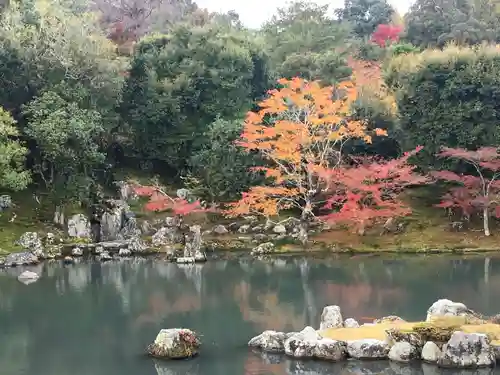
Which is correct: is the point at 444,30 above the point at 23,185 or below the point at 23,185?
above

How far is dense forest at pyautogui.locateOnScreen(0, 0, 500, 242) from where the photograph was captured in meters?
27.5

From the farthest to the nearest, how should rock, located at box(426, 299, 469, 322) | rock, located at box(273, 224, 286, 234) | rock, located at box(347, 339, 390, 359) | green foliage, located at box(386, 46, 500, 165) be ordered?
green foliage, located at box(386, 46, 500, 165), rock, located at box(273, 224, 286, 234), rock, located at box(426, 299, 469, 322), rock, located at box(347, 339, 390, 359)

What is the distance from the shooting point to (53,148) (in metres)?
27.5

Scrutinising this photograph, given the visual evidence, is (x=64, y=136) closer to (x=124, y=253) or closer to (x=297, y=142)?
(x=124, y=253)

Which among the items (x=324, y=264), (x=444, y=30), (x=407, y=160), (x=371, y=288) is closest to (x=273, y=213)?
(x=324, y=264)

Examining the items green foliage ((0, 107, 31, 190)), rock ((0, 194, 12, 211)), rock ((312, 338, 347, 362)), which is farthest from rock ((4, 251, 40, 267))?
rock ((312, 338, 347, 362))

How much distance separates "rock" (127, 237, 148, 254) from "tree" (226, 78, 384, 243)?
12.7 ft

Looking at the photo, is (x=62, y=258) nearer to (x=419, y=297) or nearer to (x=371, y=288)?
(x=371, y=288)

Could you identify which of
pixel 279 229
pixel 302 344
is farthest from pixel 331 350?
pixel 279 229

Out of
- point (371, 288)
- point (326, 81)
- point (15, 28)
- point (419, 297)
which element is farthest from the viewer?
point (326, 81)

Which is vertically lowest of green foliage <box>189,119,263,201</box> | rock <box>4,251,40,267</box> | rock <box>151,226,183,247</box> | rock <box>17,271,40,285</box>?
rock <box>17,271,40,285</box>

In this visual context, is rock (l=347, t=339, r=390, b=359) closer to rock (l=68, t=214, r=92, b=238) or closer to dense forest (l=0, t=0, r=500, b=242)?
dense forest (l=0, t=0, r=500, b=242)

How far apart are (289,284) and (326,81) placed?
16.7m

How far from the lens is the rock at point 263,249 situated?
2623cm
